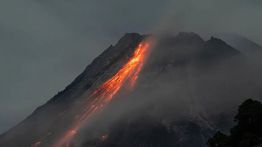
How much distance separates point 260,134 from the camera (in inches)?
2047

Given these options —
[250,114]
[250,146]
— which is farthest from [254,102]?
[250,146]

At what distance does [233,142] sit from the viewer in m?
52.9

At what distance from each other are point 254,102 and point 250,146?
202 inches

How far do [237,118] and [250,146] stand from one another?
4527 millimetres

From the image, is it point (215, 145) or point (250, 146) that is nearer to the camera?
point (250, 146)

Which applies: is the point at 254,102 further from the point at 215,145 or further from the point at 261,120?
the point at 215,145

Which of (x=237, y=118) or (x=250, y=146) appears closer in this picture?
(x=250, y=146)

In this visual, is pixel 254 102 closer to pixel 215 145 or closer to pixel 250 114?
pixel 250 114

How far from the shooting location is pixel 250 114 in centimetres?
5341

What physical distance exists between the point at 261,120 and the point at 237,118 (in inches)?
85.6

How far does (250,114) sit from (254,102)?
4.10 feet

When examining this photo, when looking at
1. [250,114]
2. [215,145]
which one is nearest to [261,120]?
[250,114]

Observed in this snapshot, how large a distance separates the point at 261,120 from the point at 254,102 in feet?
5.68

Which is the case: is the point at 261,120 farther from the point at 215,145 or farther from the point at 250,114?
the point at 215,145
